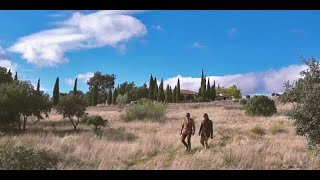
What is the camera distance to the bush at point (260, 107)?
3616cm

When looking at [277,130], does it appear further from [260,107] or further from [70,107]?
[70,107]

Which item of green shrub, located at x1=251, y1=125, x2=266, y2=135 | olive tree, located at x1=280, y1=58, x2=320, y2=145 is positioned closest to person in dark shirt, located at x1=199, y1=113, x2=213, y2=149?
olive tree, located at x1=280, y1=58, x2=320, y2=145

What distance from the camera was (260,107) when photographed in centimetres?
3612

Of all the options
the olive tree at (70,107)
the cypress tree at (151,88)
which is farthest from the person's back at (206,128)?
the cypress tree at (151,88)

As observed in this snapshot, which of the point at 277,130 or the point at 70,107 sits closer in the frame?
the point at 277,130

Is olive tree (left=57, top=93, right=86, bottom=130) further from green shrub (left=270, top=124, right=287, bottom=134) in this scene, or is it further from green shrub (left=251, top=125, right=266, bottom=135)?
green shrub (left=270, top=124, right=287, bottom=134)

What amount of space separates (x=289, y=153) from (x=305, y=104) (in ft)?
11.3

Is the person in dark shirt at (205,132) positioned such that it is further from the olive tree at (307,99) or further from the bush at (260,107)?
the bush at (260,107)

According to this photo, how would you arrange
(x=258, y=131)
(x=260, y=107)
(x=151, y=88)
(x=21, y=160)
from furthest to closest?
(x=151, y=88) < (x=260, y=107) < (x=258, y=131) < (x=21, y=160)

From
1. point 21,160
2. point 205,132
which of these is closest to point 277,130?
point 205,132

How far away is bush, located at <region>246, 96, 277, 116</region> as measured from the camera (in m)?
36.2

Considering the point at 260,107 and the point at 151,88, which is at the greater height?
the point at 151,88

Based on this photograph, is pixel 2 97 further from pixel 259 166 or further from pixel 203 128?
pixel 259 166
